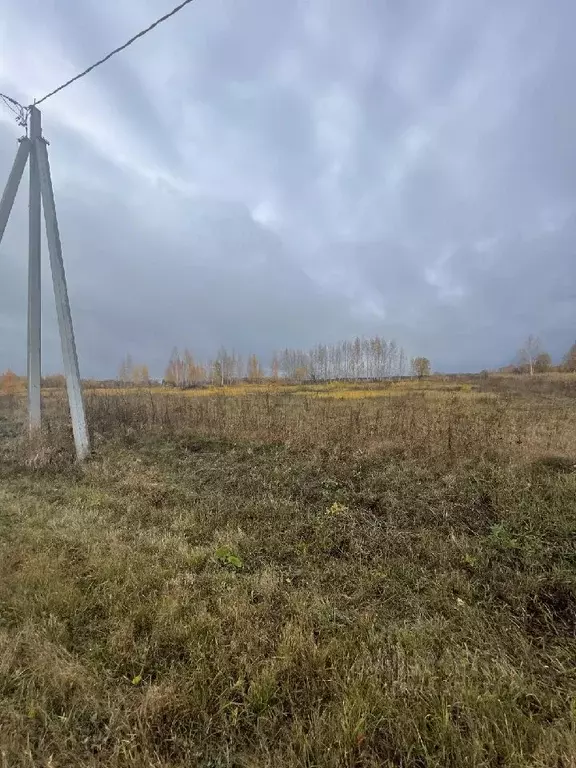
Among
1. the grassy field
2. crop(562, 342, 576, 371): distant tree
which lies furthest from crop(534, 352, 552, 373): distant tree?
the grassy field

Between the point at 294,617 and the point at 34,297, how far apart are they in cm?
947

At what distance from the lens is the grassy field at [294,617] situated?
203 centimetres

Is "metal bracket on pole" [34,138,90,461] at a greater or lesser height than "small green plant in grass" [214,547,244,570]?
greater

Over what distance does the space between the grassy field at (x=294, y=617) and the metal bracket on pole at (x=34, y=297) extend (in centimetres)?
288

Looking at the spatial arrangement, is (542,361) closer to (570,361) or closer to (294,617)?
(570,361)

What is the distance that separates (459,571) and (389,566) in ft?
2.16

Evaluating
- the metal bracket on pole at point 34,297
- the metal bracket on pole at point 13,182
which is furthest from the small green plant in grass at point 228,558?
the metal bracket on pole at point 13,182

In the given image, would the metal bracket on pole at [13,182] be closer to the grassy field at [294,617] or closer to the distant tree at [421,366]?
the grassy field at [294,617]

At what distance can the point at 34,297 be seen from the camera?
9312mm

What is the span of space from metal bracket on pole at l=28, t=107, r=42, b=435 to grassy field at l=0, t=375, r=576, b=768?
288 cm

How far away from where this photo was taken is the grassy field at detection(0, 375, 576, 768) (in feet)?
6.67

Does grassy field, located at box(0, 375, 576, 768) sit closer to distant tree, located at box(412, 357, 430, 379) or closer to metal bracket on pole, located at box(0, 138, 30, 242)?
metal bracket on pole, located at box(0, 138, 30, 242)

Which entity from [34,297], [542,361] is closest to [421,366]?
[542,361]

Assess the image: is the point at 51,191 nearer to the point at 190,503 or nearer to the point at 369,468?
the point at 190,503
